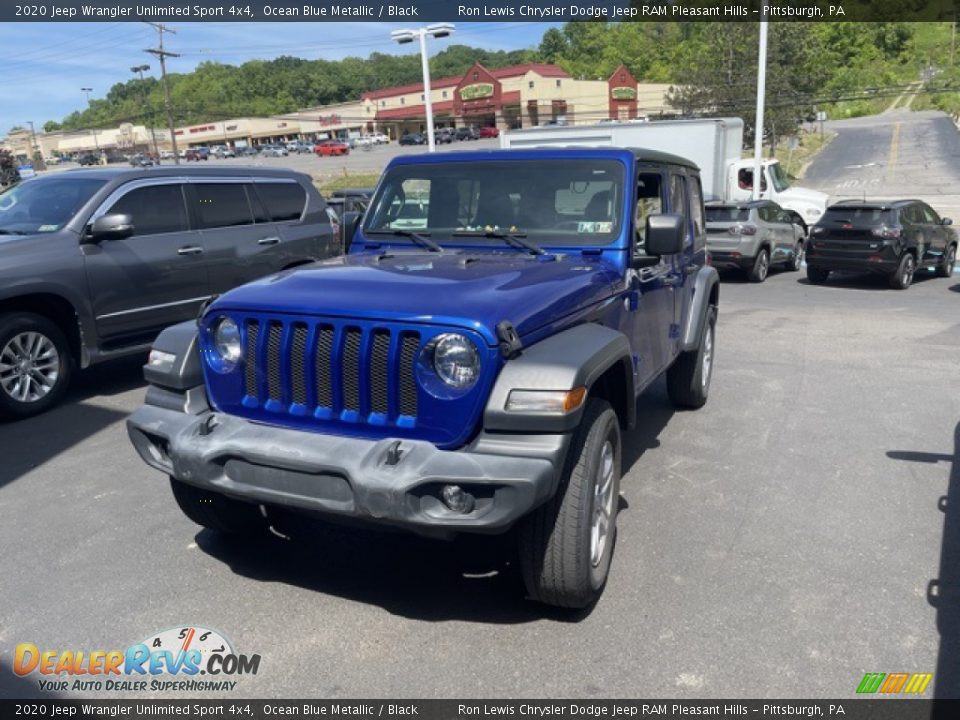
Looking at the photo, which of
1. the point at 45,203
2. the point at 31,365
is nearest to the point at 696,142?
the point at 45,203

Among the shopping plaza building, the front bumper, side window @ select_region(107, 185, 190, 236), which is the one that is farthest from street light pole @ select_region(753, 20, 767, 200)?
the shopping plaza building

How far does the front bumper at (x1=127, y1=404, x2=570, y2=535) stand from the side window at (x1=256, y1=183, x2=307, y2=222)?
18.3 feet

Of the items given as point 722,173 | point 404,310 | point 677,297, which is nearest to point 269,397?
point 404,310

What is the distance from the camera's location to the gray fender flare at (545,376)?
3.00 meters

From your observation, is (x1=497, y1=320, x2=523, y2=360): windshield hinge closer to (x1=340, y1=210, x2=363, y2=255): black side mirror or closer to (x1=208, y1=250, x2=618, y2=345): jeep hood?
(x1=208, y1=250, x2=618, y2=345): jeep hood

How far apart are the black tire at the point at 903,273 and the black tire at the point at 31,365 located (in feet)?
43.3

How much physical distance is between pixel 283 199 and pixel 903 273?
1113cm

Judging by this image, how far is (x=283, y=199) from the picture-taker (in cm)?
866

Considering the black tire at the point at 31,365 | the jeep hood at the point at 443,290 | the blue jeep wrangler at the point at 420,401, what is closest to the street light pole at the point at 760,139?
the black tire at the point at 31,365

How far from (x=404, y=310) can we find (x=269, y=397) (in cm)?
75

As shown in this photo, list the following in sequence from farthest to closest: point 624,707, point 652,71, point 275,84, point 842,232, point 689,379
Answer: point 275,84, point 652,71, point 842,232, point 689,379, point 624,707

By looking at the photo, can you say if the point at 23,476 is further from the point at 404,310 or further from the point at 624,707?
the point at 624,707

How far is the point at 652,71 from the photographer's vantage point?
3706 inches

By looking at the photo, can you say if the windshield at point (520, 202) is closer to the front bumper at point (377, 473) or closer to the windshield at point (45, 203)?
the front bumper at point (377, 473)
